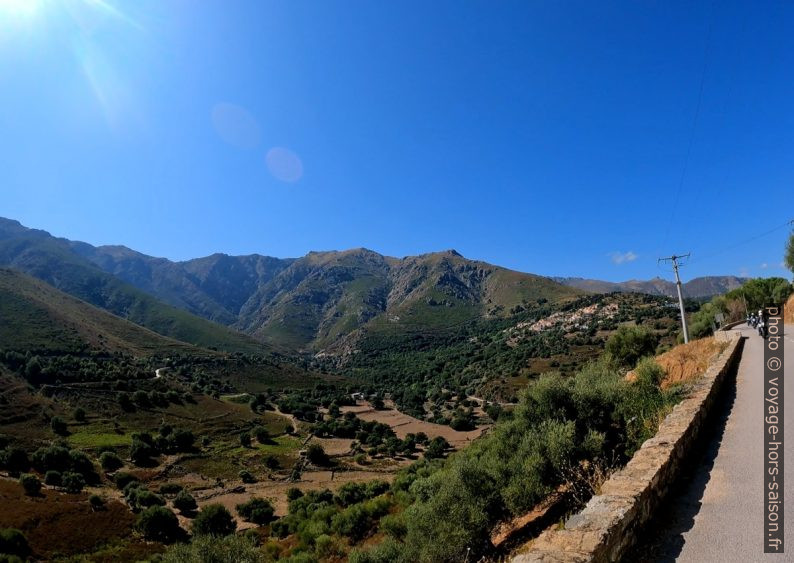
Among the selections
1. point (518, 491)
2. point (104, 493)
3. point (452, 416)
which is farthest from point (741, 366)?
point (452, 416)

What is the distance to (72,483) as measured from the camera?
145 ft

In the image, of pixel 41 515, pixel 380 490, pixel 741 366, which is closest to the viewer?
pixel 741 366

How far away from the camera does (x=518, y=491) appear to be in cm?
1212

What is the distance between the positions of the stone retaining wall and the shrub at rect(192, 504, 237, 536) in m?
38.7

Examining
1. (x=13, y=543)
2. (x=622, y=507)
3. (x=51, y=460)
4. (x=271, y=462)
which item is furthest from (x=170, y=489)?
(x=622, y=507)

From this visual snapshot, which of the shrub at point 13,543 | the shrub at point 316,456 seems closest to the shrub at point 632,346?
the shrub at point 316,456

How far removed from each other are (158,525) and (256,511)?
28.7 ft

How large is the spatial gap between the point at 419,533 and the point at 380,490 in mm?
28960

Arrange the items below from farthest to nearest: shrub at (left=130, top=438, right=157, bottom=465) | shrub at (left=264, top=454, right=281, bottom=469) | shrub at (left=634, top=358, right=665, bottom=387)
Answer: shrub at (left=264, top=454, right=281, bottom=469) → shrub at (left=130, top=438, right=157, bottom=465) → shrub at (left=634, top=358, right=665, bottom=387)

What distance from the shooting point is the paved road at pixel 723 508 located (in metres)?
5.11

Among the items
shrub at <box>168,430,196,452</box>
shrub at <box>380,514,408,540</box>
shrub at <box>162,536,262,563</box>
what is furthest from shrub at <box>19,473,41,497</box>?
shrub at <box>380,514,408,540</box>

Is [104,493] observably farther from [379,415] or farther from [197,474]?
[379,415]

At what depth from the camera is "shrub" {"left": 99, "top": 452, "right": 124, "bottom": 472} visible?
54750 millimetres

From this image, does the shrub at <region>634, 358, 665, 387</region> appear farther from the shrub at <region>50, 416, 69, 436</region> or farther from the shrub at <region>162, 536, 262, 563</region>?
the shrub at <region>50, 416, 69, 436</region>
